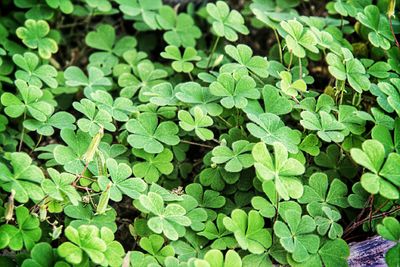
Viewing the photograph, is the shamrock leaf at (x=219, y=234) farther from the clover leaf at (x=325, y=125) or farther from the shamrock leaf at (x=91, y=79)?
the shamrock leaf at (x=91, y=79)

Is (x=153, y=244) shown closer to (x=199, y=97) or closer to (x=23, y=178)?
(x=23, y=178)

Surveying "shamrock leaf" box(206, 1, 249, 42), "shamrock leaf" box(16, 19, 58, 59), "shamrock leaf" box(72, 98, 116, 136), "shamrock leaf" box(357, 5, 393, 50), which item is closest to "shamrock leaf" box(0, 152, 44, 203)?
"shamrock leaf" box(72, 98, 116, 136)

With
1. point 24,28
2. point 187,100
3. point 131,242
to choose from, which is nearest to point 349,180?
point 187,100

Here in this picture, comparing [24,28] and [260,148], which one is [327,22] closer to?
[260,148]

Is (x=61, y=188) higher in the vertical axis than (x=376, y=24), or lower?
lower

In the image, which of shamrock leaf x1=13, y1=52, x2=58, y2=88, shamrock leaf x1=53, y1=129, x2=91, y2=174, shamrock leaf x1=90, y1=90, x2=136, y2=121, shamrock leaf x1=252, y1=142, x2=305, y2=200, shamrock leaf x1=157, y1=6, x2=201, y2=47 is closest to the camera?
shamrock leaf x1=252, y1=142, x2=305, y2=200

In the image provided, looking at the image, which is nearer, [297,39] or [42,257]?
[42,257]

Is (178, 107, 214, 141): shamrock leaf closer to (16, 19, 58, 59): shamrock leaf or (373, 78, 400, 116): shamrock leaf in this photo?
(373, 78, 400, 116): shamrock leaf

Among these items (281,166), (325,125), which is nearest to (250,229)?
(281,166)
